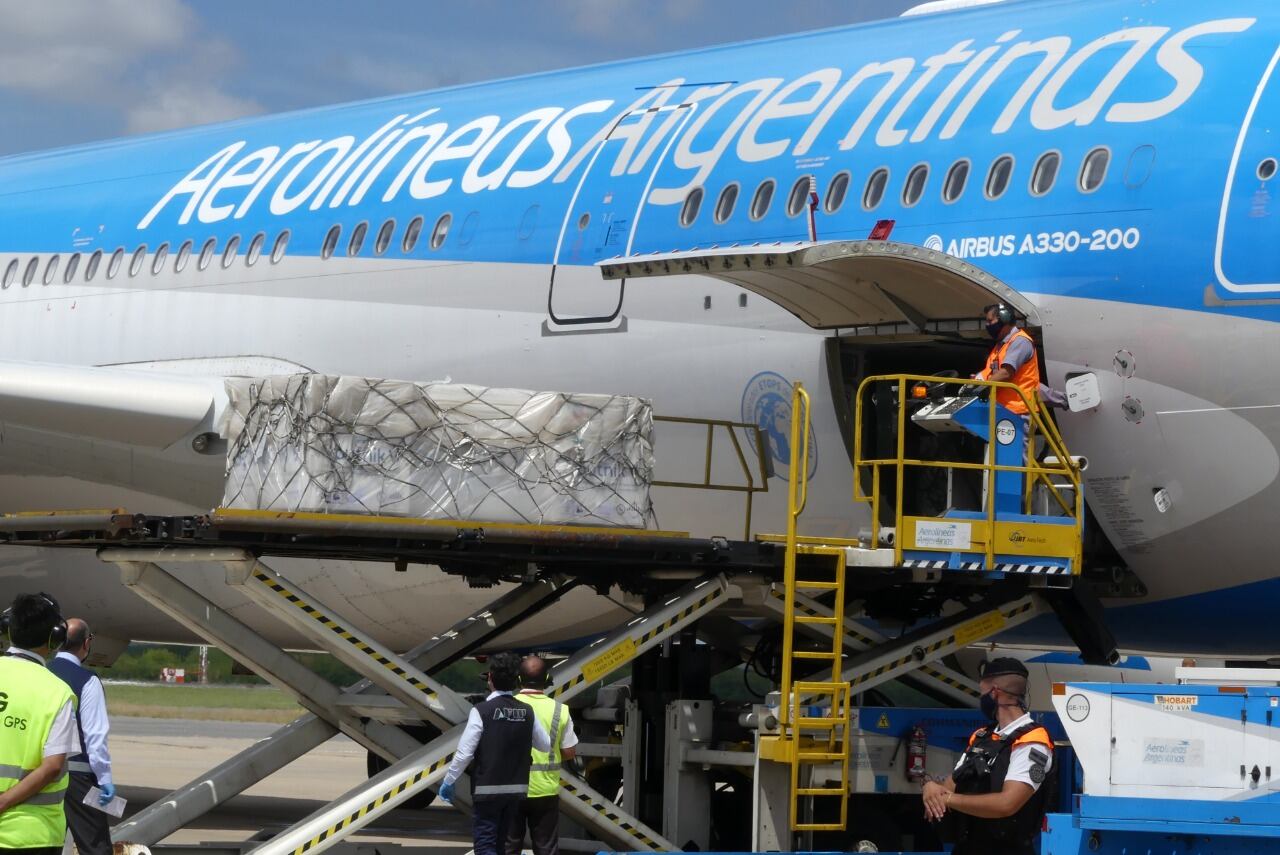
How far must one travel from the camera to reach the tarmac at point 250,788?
15328 mm

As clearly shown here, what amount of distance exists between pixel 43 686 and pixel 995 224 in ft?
19.4

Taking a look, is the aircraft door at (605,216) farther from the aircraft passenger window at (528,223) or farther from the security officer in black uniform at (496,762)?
the security officer in black uniform at (496,762)

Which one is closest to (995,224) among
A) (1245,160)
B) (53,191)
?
(1245,160)

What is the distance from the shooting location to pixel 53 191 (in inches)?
667

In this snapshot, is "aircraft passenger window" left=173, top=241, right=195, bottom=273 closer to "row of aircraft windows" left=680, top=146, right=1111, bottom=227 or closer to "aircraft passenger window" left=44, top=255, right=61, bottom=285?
"aircraft passenger window" left=44, top=255, right=61, bottom=285

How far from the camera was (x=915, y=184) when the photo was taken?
34.8 ft

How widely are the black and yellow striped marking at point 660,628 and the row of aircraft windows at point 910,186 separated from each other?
249cm

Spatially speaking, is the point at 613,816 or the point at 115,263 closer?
the point at 613,816

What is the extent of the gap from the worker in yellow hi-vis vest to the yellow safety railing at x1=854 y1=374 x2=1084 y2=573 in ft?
6.44

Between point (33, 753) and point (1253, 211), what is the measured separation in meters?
6.49

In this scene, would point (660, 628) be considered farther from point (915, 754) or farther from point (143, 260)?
point (143, 260)

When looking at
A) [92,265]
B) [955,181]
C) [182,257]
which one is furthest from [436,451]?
[92,265]

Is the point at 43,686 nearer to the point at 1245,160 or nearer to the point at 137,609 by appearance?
the point at 1245,160

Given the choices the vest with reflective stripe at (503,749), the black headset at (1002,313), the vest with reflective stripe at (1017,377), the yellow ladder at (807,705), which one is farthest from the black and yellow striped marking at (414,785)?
the black headset at (1002,313)
